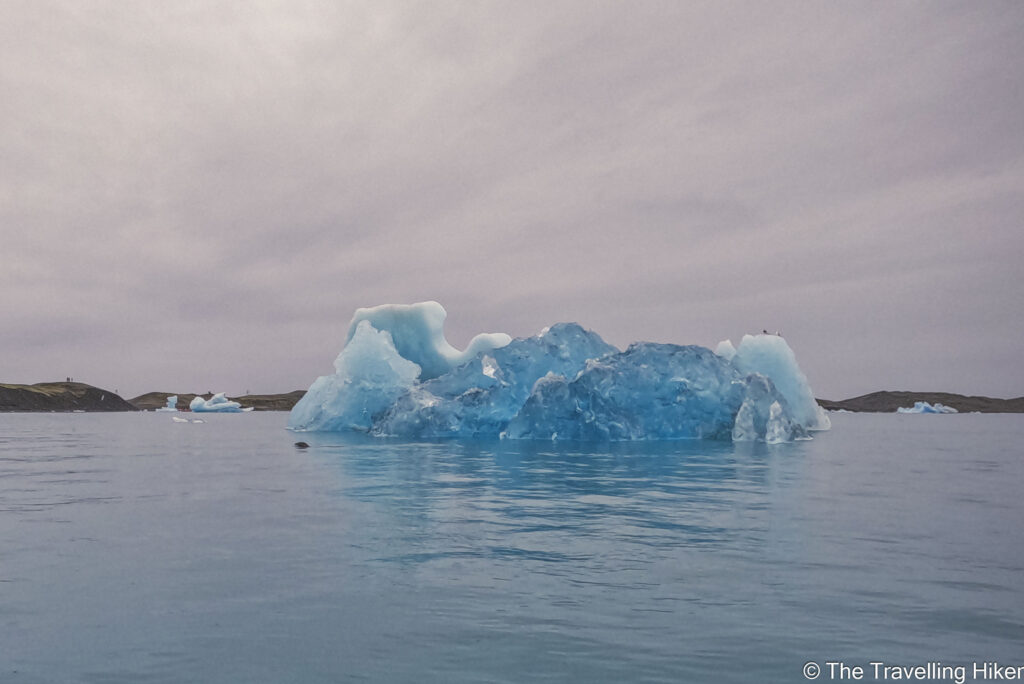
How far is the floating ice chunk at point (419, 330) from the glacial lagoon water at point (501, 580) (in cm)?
3032

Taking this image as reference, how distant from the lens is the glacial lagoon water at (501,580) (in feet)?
19.0

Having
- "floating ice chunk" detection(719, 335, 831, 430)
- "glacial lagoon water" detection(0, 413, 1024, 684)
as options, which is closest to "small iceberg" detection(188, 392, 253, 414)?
"floating ice chunk" detection(719, 335, 831, 430)

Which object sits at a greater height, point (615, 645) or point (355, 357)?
point (355, 357)

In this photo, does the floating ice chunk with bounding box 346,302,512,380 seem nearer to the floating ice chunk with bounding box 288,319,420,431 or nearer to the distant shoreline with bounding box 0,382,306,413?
the floating ice chunk with bounding box 288,319,420,431

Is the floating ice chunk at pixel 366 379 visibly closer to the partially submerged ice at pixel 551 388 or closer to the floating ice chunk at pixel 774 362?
the partially submerged ice at pixel 551 388

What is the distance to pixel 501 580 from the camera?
8164 mm

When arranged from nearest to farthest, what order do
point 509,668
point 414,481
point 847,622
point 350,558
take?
1. point 509,668
2. point 847,622
3. point 350,558
4. point 414,481

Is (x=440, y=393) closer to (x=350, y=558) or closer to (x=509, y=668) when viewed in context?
(x=350, y=558)

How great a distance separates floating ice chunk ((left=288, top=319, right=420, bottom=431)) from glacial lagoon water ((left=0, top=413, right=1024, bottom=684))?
2484 centimetres

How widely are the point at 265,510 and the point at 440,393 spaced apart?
26.5m

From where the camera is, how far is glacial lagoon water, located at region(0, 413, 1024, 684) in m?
5.79

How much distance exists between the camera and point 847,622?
660cm

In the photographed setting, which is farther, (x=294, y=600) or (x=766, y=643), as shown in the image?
(x=294, y=600)

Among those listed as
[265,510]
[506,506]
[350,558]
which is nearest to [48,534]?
[265,510]
